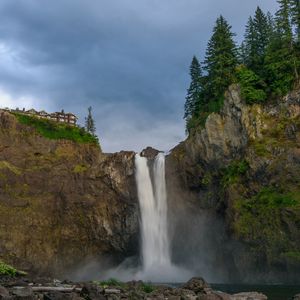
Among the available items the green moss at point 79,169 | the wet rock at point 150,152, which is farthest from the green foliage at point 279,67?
the green moss at point 79,169

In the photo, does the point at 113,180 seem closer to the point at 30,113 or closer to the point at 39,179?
the point at 39,179

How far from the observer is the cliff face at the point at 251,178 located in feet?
177

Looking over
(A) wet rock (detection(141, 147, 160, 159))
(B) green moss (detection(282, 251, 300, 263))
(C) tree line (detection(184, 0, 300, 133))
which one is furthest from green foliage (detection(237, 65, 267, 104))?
(B) green moss (detection(282, 251, 300, 263))

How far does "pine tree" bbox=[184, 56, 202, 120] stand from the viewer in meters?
80.8

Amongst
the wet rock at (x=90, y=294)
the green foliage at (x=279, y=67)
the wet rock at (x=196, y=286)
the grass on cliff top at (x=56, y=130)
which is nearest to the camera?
the wet rock at (x=90, y=294)

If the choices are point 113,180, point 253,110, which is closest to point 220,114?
point 253,110

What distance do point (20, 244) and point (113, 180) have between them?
54.0 ft

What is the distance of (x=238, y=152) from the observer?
63.9m

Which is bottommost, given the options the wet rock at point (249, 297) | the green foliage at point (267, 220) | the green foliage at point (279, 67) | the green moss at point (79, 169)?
the wet rock at point (249, 297)

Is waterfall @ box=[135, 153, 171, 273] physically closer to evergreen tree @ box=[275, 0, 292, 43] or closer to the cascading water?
the cascading water

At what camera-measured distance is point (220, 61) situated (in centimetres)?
7188

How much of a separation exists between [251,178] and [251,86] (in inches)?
563

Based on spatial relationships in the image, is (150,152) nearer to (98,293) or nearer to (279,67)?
(279,67)

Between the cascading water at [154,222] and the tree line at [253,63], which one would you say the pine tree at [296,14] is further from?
the cascading water at [154,222]
